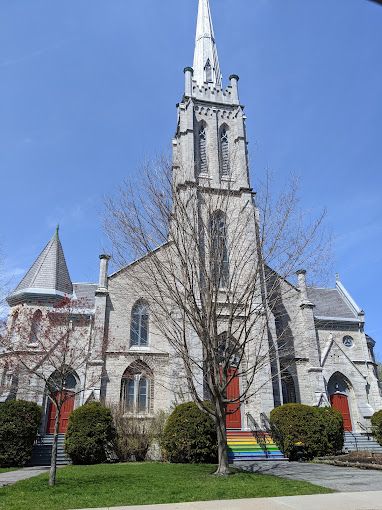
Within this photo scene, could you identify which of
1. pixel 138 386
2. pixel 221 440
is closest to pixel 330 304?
pixel 138 386

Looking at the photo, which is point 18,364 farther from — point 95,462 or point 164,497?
point 164,497

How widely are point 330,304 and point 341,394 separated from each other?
7.14 m

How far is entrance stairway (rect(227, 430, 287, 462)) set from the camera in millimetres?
17375

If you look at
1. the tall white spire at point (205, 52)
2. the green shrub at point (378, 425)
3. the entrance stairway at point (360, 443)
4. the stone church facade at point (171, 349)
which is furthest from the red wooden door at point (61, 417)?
the tall white spire at point (205, 52)

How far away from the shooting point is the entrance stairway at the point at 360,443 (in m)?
20.1

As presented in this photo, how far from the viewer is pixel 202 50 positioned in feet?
113

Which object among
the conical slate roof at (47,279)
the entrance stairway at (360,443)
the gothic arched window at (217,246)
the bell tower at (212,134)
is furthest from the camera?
the bell tower at (212,134)

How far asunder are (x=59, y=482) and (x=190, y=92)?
25324mm

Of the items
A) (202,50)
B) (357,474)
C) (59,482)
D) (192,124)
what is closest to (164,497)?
(59,482)

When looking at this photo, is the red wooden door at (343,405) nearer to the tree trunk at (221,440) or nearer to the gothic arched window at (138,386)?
the gothic arched window at (138,386)

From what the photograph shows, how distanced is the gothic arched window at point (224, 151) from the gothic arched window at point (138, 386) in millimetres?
13310

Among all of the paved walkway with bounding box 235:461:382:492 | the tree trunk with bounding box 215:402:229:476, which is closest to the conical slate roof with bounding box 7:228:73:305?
the tree trunk with bounding box 215:402:229:476

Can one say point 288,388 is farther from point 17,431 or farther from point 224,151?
point 224,151

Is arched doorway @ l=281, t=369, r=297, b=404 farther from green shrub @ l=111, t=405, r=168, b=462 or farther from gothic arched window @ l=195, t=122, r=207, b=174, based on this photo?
gothic arched window @ l=195, t=122, r=207, b=174
